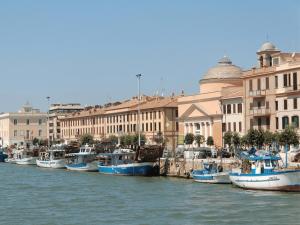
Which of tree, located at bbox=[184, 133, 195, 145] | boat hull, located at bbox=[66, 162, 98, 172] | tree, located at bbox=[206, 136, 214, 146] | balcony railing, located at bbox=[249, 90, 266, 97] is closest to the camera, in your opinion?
balcony railing, located at bbox=[249, 90, 266, 97]

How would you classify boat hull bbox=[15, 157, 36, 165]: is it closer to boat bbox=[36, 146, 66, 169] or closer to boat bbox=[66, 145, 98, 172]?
boat bbox=[36, 146, 66, 169]

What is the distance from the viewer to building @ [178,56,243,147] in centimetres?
9681

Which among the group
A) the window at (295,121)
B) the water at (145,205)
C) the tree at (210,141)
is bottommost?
the water at (145,205)

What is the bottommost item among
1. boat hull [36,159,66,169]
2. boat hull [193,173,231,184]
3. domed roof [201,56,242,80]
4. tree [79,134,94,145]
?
A: boat hull [193,173,231,184]

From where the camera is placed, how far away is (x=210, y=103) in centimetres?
9900

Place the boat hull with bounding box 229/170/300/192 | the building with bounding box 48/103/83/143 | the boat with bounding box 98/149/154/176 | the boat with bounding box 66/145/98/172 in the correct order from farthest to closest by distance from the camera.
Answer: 1. the building with bounding box 48/103/83/143
2. the boat with bounding box 66/145/98/172
3. the boat with bounding box 98/149/154/176
4. the boat hull with bounding box 229/170/300/192

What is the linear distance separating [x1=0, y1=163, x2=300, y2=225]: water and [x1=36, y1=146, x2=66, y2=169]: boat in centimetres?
3738

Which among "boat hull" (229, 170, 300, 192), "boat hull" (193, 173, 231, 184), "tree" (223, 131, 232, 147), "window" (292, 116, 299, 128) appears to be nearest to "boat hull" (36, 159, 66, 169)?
"tree" (223, 131, 232, 147)

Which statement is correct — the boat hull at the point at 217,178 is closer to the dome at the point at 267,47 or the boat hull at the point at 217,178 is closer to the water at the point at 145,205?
the water at the point at 145,205

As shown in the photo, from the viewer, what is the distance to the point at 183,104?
352ft

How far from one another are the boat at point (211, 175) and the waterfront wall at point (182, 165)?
1828 mm

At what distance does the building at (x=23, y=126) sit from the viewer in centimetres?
18625

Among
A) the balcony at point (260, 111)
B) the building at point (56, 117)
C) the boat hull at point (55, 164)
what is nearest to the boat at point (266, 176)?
the balcony at point (260, 111)

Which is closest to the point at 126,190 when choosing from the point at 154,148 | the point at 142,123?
the point at 154,148
